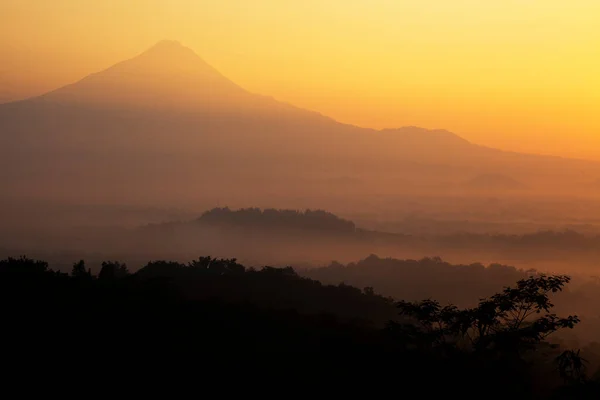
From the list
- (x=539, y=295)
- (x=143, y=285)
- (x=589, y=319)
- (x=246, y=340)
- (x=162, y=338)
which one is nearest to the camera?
(x=539, y=295)

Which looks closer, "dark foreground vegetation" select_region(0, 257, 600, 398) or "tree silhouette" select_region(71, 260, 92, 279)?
"dark foreground vegetation" select_region(0, 257, 600, 398)

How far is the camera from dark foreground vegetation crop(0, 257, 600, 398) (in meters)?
28.0

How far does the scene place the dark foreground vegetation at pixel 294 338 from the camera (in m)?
28.0

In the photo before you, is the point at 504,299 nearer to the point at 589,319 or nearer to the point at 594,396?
the point at 594,396

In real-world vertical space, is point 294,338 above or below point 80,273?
below

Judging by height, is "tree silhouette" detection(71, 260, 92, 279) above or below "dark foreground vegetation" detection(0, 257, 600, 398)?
above

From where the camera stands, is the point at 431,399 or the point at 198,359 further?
the point at 198,359

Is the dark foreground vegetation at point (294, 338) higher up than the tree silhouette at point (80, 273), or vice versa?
the tree silhouette at point (80, 273)

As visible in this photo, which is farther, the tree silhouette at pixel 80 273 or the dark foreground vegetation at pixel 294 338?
the tree silhouette at pixel 80 273

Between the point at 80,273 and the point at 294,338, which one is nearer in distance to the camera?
the point at 294,338

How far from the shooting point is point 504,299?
2806cm

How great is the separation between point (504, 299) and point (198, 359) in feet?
44.0

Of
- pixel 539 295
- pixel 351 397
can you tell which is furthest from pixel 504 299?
pixel 351 397

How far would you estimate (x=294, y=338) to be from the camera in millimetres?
39781
